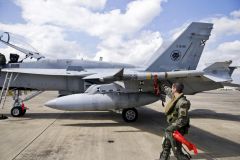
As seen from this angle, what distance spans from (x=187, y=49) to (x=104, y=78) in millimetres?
5465

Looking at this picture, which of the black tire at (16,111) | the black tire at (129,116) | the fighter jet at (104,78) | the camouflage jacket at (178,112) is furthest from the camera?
the black tire at (16,111)

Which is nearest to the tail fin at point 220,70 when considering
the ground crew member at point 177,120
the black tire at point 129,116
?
the black tire at point 129,116

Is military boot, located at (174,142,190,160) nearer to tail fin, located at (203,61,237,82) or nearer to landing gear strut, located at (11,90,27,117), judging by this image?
tail fin, located at (203,61,237,82)

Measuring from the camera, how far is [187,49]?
519 inches

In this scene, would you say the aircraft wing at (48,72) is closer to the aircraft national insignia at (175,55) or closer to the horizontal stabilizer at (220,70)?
the aircraft national insignia at (175,55)

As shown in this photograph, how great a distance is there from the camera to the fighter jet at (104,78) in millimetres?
10695

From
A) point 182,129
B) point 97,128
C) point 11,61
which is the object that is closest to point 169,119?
point 182,129

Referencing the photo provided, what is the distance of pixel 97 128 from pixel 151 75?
298cm

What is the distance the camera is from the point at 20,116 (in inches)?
476

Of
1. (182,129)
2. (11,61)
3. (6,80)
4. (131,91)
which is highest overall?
(11,61)

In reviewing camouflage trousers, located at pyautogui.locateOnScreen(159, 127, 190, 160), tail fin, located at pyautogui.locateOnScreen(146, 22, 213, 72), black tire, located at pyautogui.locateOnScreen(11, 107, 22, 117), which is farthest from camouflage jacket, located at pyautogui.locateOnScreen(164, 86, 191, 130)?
black tire, located at pyautogui.locateOnScreen(11, 107, 22, 117)

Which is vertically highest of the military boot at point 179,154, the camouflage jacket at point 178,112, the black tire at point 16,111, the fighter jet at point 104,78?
the fighter jet at point 104,78

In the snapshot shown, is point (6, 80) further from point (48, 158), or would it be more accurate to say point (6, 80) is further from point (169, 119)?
point (169, 119)

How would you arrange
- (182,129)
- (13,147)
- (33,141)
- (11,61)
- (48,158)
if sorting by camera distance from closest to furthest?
(182,129)
(48,158)
(13,147)
(33,141)
(11,61)
